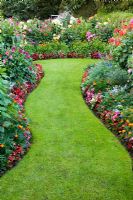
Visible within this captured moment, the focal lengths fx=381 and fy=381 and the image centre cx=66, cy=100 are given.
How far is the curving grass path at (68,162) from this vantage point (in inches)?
181

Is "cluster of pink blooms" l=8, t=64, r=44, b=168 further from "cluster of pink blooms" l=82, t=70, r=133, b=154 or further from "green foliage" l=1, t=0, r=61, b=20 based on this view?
"green foliage" l=1, t=0, r=61, b=20

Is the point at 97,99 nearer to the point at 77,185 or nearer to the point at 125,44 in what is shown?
the point at 125,44

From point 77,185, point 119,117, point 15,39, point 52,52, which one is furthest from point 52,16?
point 77,185

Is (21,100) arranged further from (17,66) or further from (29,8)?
(29,8)

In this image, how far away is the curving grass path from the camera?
15.1ft

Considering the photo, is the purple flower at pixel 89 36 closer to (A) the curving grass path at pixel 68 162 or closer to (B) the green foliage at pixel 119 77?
(B) the green foliage at pixel 119 77

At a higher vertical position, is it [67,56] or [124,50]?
[124,50]

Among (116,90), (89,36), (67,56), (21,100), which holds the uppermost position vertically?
(116,90)

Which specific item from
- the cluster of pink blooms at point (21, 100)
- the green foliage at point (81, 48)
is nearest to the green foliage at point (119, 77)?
the cluster of pink blooms at point (21, 100)

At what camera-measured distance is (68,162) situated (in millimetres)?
5289

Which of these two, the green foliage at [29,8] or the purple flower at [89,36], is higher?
the purple flower at [89,36]

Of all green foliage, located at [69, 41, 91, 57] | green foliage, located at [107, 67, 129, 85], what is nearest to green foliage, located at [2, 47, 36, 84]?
green foliage, located at [107, 67, 129, 85]

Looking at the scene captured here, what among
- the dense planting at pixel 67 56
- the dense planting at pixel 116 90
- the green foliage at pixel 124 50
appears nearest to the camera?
the dense planting at pixel 67 56

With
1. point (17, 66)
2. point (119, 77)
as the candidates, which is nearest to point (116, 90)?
point (119, 77)
